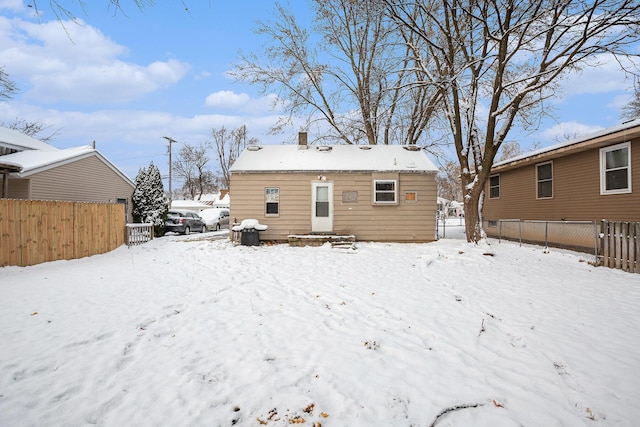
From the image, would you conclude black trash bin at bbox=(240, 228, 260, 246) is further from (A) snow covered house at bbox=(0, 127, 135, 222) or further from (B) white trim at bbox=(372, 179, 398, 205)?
(A) snow covered house at bbox=(0, 127, 135, 222)

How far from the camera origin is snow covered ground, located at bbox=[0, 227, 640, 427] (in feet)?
7.41

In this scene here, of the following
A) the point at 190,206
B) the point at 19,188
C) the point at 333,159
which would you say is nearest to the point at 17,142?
the point at 19,188

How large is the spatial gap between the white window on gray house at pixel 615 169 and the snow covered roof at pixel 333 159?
5.20 meters

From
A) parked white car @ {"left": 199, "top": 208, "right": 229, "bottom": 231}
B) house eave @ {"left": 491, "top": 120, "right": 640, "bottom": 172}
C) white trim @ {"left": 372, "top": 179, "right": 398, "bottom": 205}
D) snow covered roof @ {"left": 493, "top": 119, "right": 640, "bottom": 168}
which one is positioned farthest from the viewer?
parked white car @ {"left": 199, "top": 208, "right": 229, "bottom": 231}

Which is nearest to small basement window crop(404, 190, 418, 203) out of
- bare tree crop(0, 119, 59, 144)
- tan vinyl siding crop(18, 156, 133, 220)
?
tan vinyl siding crop(18, 156, 133, 220)

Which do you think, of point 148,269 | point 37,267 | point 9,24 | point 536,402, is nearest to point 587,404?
point 536,402

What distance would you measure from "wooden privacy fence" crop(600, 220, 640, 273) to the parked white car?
20867 millimetres

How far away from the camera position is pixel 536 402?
7.79 ft

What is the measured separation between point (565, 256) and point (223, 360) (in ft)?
33.1

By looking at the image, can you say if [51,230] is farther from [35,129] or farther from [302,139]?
[35,129]

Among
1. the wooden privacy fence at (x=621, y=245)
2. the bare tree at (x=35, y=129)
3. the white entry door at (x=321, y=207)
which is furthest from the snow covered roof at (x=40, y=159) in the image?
the bare tree at (x=35, y=129)

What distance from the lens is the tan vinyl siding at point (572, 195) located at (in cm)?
914

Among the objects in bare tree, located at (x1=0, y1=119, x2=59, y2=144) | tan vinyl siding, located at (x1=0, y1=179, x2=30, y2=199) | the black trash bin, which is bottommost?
the black trash bin

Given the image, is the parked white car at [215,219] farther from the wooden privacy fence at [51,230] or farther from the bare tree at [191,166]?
the bare tree at [191,166]
